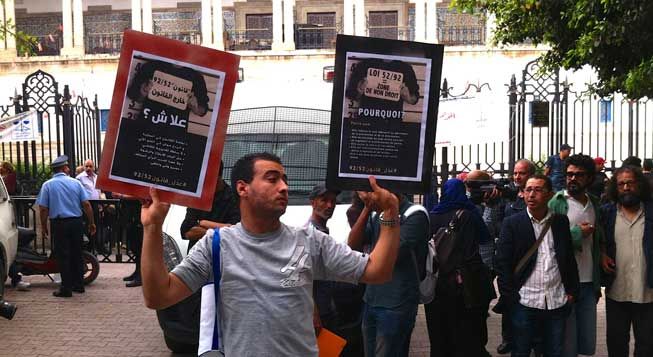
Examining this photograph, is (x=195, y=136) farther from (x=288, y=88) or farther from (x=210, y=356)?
(x=288, y=88)

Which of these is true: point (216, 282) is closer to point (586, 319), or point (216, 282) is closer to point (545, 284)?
point (545, 284)

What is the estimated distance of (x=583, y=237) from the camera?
5.76 m

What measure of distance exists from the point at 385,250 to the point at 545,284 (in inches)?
98.2

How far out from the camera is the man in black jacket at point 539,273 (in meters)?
5.29

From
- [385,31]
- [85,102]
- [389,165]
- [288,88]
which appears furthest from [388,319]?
[385,31]

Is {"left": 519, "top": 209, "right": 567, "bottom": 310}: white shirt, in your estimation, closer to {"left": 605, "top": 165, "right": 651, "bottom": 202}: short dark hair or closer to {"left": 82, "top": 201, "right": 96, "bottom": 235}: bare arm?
{"left": 605, "top": 165, "right": 651, "bottom": 202}: short dark hair

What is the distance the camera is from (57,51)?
41.9 meters

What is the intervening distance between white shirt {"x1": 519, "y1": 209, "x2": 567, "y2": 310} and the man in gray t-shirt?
8.03 feet

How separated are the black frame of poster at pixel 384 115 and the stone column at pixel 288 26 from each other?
36.7 meters

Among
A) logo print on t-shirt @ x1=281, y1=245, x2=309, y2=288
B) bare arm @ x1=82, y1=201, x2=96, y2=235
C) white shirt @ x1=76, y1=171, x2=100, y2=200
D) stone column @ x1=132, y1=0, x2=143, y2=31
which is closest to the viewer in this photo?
logo print on t-shirt @ x1=281, y1=245, x2=309, y2=288

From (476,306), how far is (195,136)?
10.5 ft

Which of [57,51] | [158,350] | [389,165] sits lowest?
[158,350]

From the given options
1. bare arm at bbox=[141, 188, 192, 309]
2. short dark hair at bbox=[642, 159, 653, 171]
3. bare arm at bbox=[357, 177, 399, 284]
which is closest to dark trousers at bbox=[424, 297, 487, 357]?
bare arm at bbox=[357, 177, 399, 284]

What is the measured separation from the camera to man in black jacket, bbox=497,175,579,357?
529 centimetres
